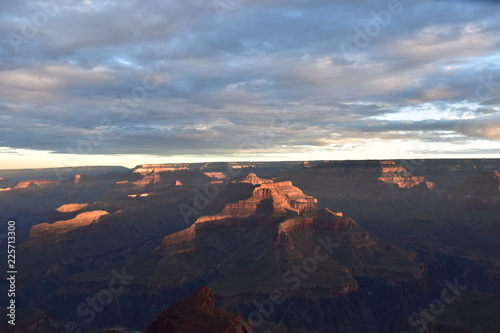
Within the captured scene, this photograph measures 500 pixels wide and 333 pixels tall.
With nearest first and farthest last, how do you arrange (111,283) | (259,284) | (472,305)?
(472,305) < (259,284) < (111,283)

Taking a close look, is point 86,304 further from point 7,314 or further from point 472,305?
point 472,305

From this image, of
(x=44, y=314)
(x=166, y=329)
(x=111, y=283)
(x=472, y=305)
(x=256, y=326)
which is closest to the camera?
(x=166, y=329)

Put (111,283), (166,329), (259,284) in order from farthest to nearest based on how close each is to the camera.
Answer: (111,283), (259,284), (166,329)

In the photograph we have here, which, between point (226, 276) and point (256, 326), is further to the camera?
point (226, 276)

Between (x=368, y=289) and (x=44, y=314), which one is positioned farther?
(x=368, y=289)

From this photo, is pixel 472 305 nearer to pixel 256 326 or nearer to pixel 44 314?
pixel 256 326

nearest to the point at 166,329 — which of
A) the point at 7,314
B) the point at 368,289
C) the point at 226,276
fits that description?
the point at 7,314

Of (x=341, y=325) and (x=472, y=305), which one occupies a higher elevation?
(x=472, y=305)

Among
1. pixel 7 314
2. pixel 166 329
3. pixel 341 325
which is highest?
pixel 166 329

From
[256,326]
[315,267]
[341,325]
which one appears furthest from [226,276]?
[256,326]
